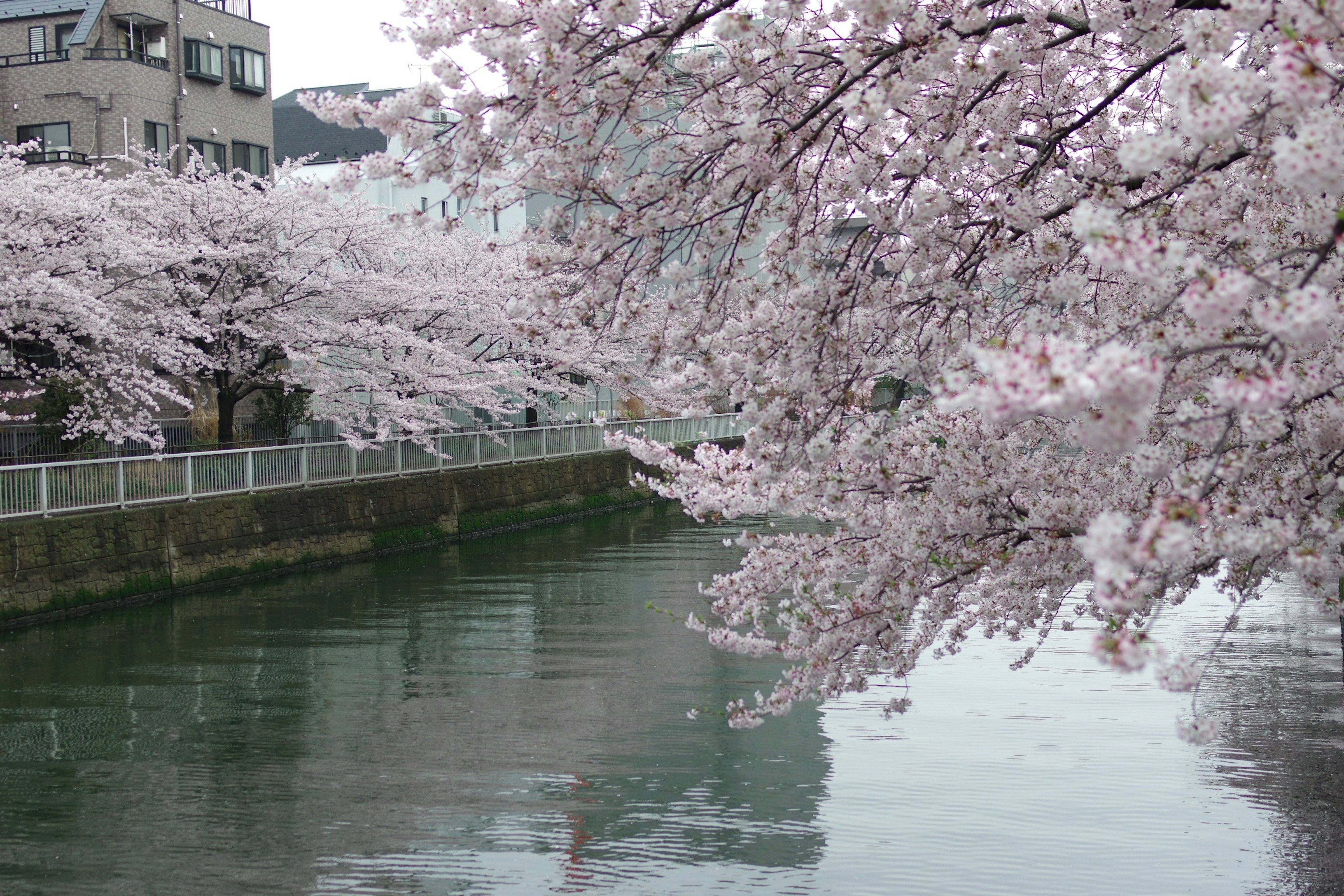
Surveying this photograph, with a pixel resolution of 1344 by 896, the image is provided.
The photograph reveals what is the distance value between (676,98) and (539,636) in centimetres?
1028

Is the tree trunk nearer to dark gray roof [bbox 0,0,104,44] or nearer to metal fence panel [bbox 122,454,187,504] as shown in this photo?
metal fence panel [bbox 122,454,187,504]

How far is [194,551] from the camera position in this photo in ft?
65.4

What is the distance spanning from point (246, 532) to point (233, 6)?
1899 centimetres

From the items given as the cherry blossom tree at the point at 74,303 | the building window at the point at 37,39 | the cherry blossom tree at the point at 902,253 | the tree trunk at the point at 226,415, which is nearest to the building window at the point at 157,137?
the building window at the point at 37,39

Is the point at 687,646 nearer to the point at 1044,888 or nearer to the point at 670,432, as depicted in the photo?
the point at 1044,888

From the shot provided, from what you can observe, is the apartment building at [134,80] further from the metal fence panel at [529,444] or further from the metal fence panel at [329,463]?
the metal fence panel at [529,444]

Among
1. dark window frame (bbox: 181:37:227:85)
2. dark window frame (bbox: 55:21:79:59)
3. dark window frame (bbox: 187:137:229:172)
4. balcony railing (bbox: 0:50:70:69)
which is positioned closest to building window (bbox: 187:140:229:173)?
dark window frame (bbox: 187:137:229:172)

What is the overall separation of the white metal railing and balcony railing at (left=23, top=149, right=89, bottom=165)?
31.8 ft

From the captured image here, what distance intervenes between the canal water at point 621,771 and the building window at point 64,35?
19.6 m

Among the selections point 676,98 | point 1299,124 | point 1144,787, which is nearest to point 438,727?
point 1144,787

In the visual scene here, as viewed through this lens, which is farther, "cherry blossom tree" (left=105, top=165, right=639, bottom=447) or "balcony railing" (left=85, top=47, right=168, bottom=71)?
"balcony railing" (left=85, top=47, right=168, bottom=71)

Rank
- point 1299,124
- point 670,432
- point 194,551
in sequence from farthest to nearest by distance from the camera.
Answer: point 670,432, point 194,551, point 1299,124

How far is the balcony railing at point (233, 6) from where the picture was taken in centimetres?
3419

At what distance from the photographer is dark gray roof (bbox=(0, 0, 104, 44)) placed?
3098 centimetres
